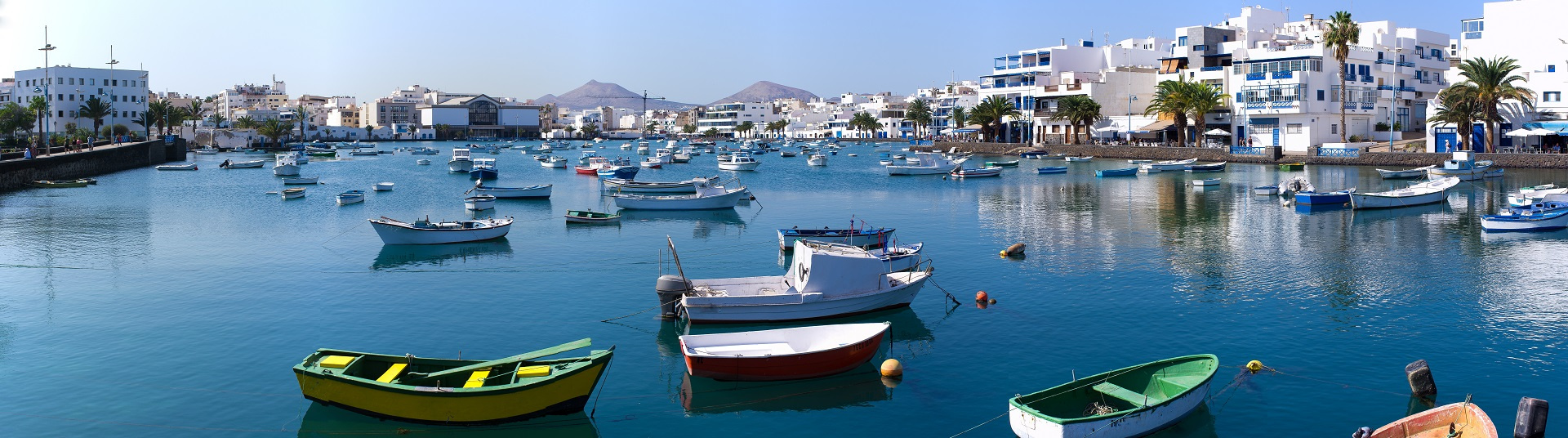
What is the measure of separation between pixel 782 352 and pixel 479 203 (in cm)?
3746

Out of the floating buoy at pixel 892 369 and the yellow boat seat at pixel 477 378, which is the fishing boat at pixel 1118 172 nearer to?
the floating buoy at pixel 892 369

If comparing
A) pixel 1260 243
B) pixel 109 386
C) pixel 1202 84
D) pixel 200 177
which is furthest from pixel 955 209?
pixel 200 177

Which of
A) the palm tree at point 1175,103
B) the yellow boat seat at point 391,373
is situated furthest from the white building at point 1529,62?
the yellow boat seat at point 391,373

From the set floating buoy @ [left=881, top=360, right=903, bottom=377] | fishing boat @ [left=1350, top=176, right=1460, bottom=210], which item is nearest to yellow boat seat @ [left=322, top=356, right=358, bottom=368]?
floating buoy @ [left=881, top=360, right=903, bottom=377]

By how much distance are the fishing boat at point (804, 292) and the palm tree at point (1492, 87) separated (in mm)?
64250

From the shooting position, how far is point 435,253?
1415 inches

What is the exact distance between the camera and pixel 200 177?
8119 centimetres

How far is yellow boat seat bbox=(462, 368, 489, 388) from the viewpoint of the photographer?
16.6 meters

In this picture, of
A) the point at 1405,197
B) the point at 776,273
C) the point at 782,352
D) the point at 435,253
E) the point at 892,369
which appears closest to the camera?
the point at 782,352

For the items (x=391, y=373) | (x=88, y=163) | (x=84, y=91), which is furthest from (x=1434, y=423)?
(x=84, y=91)

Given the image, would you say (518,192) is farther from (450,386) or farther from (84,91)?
(84,91)

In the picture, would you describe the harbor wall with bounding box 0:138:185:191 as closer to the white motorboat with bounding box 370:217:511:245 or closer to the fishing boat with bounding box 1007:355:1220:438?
the white motorboat with bounding box 370:217:511:245

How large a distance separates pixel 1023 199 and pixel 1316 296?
31.3 m

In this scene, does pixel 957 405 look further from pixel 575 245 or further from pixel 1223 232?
pixel 1223 232
